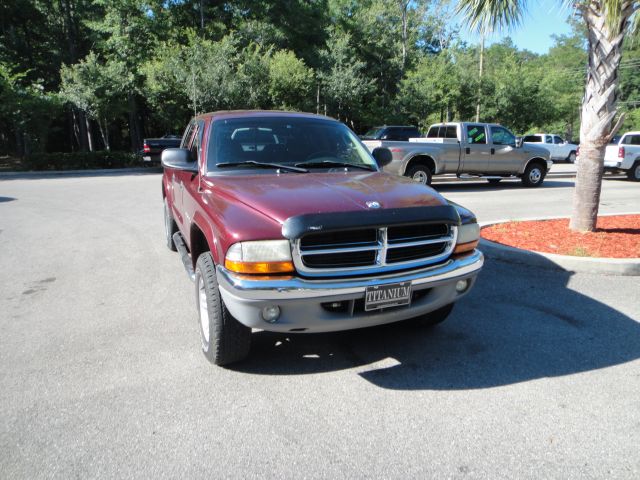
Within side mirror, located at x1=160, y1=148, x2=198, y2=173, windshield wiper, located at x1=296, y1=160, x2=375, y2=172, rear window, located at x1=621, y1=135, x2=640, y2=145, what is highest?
side mirror, located at x1=160, y1=148, x2=198, y2=173

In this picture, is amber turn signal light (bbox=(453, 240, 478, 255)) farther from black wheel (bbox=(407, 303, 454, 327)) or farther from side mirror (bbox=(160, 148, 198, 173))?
side mirror (bbox=(160, 148, 198, 173))

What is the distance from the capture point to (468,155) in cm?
1441

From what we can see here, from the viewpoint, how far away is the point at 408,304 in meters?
3.26

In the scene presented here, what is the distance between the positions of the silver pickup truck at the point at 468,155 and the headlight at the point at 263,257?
10670 millimetres

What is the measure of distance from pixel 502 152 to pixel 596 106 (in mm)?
8294

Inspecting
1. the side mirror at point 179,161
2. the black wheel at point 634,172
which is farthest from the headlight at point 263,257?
the black wheel at point 634,172

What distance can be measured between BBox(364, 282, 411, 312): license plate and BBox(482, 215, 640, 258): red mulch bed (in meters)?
3.86

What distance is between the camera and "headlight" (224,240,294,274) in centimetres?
294

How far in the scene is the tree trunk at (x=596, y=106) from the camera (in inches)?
263

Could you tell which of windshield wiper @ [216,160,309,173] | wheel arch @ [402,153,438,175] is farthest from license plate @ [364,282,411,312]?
wheel arch @ [402,153,438,175]

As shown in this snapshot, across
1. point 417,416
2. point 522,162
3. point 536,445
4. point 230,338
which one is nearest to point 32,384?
point 230,338

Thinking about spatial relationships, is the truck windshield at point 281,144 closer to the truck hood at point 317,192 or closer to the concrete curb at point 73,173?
the truck hood at point 317,192

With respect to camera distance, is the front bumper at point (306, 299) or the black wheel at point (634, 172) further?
the black wheel at point (634, 172)

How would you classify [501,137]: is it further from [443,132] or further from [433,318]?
[433,318]
